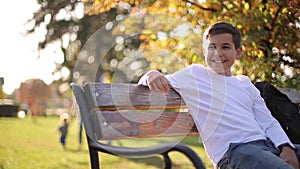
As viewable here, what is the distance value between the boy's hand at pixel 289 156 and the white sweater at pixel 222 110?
41mm

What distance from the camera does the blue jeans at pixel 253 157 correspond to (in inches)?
82.9

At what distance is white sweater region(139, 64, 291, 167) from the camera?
235 cm

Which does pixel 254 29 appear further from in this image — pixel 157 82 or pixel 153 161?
pixel 157 82

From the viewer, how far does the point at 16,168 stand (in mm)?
6035

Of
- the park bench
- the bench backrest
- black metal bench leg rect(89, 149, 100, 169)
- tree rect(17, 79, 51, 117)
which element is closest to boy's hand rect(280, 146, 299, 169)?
the park bench

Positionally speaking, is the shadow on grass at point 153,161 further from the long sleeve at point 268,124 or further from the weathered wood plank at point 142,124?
the long sleeve at point 268,124

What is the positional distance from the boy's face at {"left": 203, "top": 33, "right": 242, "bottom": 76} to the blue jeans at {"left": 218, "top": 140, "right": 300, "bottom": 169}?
42cm

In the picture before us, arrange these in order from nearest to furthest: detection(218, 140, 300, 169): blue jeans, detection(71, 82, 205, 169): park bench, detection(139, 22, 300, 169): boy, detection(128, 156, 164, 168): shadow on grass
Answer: detection(218, 140, 300, 169): blue jeans, detection(71, 82, 205, 169): park bench, detection(139, 22, 300, 169): boy, detection(128, 156, 164, 168): shadow on grass

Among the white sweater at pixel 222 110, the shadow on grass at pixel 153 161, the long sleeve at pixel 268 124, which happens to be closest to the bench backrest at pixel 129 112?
the white sweater at pixel 222 110

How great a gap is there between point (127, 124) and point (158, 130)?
7.8 inches

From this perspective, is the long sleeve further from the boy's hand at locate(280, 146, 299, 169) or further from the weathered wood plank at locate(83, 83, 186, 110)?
the weathered wood plank at locate(83, 83, 186, 110)

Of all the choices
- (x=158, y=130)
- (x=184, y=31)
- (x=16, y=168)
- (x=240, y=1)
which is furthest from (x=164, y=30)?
(x=158, y=130)

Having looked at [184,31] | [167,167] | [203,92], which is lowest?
[167,167]

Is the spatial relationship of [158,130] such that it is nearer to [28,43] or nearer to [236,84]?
[236,84]
